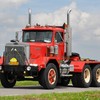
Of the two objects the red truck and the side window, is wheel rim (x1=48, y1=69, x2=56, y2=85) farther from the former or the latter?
the side window

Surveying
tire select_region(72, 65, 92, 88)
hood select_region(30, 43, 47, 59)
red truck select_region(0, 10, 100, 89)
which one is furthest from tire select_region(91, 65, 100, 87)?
hood select_region(30, 43, 47, 59)

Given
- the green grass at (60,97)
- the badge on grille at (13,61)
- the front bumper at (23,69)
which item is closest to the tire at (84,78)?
the front bumper at (23,69)

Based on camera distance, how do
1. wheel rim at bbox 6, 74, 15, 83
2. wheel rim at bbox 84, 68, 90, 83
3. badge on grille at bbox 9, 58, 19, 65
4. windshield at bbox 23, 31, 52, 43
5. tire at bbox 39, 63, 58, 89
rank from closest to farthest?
tire at bbox 39, 63, 58, 89
badge on grille at bbox 9, 58, 19, 65
windshield at bbox 23, 31, 52, 43
wheel rim at bbox 6, 74, 15, 83
wheel rim at bbox 84, 68, 90, 83

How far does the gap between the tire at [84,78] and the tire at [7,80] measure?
3.14 metres

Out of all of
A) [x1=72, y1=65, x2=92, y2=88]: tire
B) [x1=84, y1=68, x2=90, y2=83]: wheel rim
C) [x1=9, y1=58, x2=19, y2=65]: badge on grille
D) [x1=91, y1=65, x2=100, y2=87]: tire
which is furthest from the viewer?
[x1=91, y1=65, x2=100, y2=87]: tire

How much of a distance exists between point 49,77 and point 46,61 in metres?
0.77

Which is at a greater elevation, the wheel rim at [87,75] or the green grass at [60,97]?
the wheel rim at [87,75]

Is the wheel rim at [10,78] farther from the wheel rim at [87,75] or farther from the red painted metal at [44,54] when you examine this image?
the wheel rim at [87,75]

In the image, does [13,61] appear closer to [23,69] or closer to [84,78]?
[23,69]

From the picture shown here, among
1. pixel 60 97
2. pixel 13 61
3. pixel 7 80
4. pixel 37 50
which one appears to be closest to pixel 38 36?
pixel 37 50

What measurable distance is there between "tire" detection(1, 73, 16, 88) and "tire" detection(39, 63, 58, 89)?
1.96 metres

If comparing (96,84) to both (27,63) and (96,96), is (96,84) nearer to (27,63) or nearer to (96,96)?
(27,63)

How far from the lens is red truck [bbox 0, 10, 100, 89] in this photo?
2147 cm

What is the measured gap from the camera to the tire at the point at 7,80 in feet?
74.2
